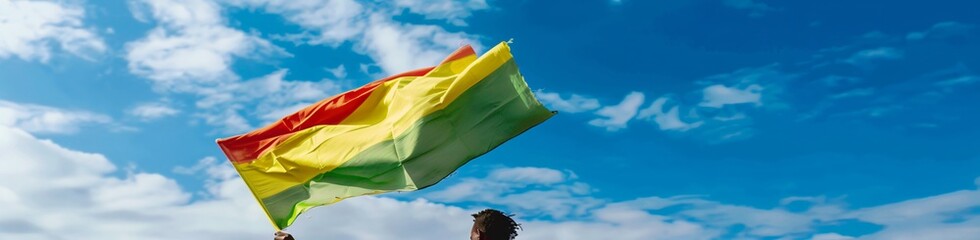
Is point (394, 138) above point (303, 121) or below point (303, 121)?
below

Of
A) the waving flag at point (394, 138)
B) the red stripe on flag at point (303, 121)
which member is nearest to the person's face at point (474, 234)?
the waving flag at point (394, 138)

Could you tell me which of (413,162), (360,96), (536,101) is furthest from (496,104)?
(360,96)

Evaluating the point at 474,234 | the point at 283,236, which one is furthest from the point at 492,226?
the point at 283,236

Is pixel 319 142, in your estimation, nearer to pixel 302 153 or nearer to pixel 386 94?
pixel 302 153

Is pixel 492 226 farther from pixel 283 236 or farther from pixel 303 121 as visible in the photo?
pixel 303 121

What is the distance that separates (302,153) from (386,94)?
174cm

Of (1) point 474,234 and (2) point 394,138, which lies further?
(2) point 394,138

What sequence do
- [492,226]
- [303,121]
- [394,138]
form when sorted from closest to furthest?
[492,226] → [394,138] → [303,121]

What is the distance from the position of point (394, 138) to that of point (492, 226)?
558 cm

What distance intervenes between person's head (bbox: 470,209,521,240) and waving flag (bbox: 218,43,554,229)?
4813 millimetres

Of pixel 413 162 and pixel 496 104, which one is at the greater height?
pixel 496 104

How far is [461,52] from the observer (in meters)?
15.8

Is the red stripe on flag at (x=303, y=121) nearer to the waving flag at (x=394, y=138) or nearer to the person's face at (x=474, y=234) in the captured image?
the waving flag at (x=394, y=138)

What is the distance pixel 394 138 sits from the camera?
48.0 feet
